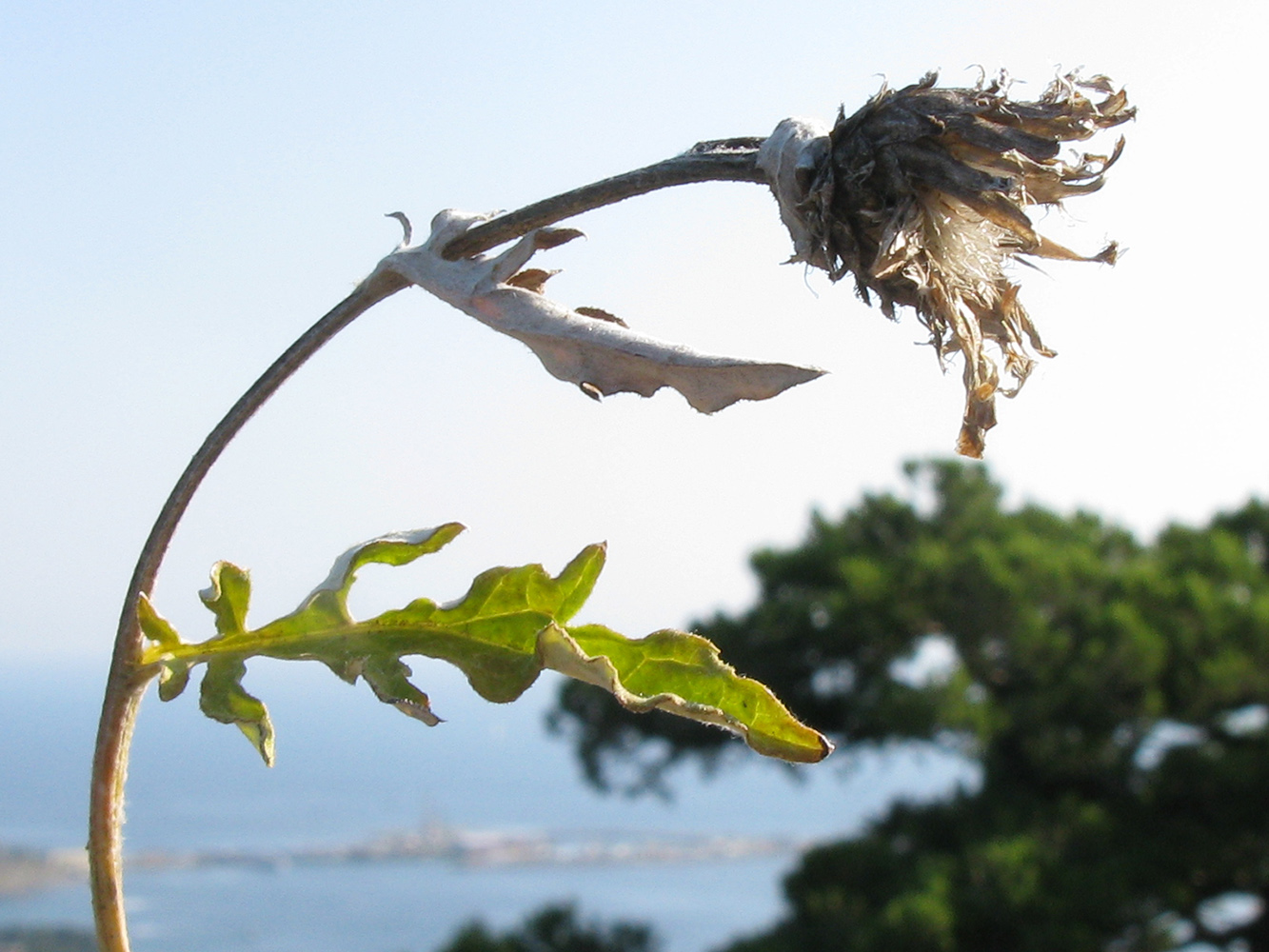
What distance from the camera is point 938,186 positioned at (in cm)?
75

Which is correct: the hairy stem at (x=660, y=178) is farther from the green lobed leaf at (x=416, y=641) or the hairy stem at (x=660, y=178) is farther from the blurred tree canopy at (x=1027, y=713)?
the blurred tree canopy at (x=1027, y=713)

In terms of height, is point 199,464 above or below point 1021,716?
below

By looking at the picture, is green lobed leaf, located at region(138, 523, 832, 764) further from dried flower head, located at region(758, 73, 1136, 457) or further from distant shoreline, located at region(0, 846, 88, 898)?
distant shoreline, located at region(0, 846, 88, 898)

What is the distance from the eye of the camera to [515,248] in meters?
0.80

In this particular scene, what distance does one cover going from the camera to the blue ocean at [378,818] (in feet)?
94.7

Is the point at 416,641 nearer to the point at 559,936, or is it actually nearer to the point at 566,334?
the point at 566,334

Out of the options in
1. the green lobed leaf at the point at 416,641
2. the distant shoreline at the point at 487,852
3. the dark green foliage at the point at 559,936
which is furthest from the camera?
the distant shoreline at the point at 487,852

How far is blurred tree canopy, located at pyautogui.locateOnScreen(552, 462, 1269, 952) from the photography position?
10.4m

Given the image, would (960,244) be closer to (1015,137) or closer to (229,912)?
(1015,137)

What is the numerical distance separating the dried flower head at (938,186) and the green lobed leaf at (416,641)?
0.80ft

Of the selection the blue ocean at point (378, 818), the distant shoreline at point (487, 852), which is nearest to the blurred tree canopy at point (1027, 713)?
the blue ocean at point (378, 818)

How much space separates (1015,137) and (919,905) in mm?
9850

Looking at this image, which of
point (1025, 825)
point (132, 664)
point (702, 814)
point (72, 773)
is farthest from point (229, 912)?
point (132, 664)

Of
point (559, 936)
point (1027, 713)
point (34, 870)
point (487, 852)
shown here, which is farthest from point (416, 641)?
point (487, 852)
